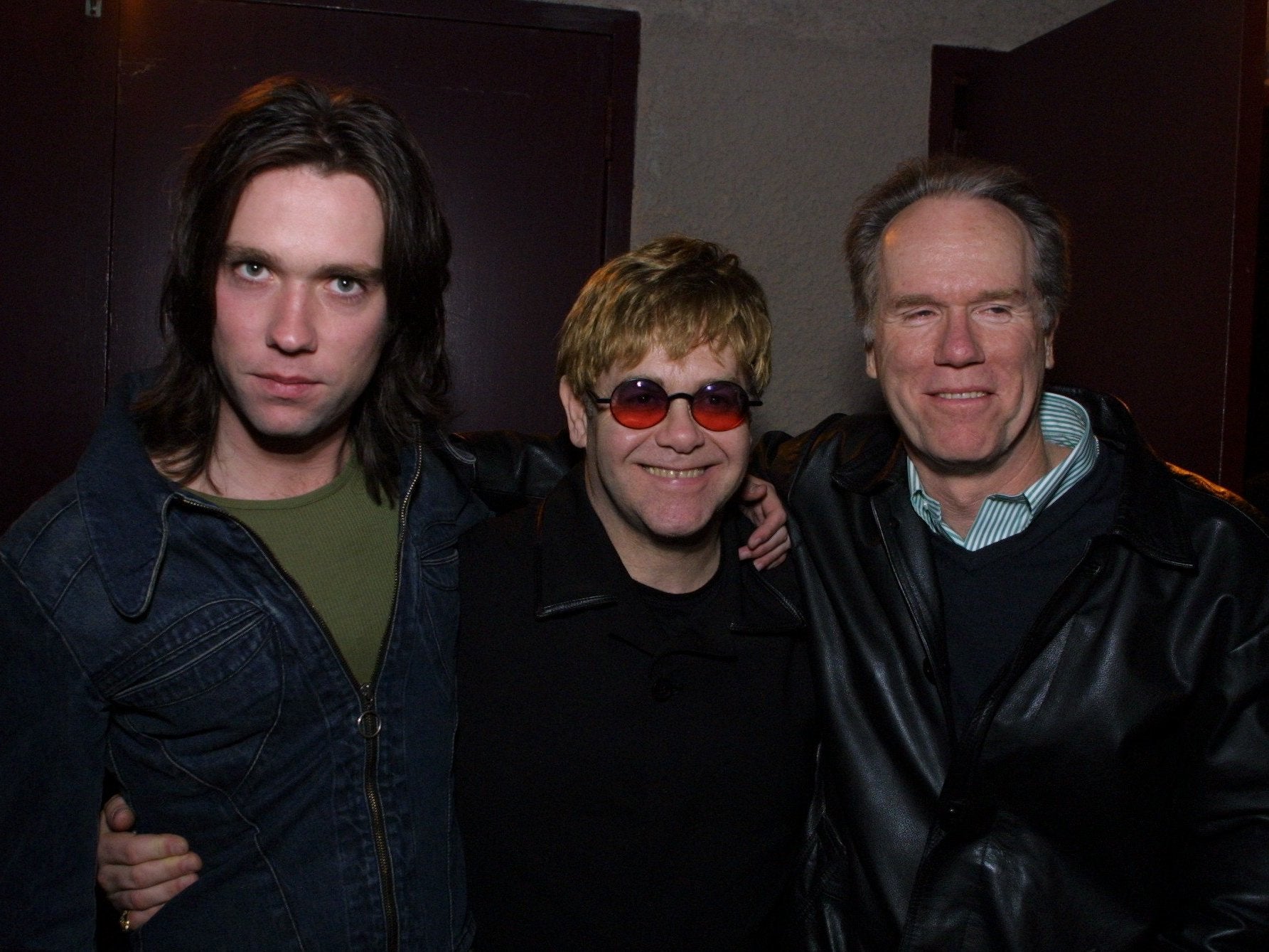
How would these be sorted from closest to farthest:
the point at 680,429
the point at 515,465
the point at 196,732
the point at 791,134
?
the point at 196,732 → the point at 680,429 → the point at 515,465 → the point at 791,134

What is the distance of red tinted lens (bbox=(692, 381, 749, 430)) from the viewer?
2131 mm

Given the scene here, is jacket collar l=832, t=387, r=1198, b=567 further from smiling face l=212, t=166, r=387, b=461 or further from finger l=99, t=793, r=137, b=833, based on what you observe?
finger l=99, t=793, r=137, b=833

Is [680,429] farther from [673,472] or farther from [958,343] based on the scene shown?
[958,343]

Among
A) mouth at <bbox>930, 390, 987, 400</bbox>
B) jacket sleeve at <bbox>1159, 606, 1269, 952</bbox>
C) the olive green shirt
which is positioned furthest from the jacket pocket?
jacket sleeve at <bbox>1159, 606, 1269, 952</bbox>

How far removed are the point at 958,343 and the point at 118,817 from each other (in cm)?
185

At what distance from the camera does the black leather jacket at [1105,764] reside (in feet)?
6.53

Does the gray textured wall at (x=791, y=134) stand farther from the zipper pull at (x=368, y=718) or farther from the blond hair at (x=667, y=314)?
the zipper pull at (x=368, y=718)

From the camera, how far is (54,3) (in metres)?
3.31

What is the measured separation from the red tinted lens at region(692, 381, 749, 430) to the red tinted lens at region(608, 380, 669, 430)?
68 millimetres

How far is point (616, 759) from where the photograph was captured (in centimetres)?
204

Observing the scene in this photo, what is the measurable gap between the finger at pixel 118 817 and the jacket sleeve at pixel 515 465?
957 mm

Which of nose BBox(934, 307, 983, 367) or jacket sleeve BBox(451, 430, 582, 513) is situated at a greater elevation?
nose BBox(934, 307, 983, 367)

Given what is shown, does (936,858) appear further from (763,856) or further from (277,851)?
(277,851)

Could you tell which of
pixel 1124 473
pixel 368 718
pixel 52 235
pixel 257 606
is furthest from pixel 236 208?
pixel 52 235
